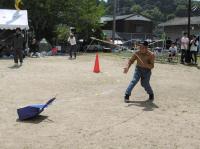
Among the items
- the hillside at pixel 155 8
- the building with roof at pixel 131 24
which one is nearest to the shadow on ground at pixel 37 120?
the building with roof at pixel 131 24

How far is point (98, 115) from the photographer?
9.85m

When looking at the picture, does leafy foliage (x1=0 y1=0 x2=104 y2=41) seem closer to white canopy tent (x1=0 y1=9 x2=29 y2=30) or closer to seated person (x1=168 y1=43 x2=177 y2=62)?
white canopy tent (x1=0 y1=9 x2=29 y2=30)

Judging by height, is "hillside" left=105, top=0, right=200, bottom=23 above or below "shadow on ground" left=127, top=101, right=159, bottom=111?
above

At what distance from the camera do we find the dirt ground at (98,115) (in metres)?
7.70

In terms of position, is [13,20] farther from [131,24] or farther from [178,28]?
[131,24]

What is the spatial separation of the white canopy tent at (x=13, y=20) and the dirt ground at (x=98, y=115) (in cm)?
1247

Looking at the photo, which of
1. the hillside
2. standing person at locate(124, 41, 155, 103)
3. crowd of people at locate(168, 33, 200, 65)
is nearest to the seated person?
crowd of people at locate(168, 33, 200, 65)

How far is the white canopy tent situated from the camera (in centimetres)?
2877

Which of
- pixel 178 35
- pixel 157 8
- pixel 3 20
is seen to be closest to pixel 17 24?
pixel 3 20

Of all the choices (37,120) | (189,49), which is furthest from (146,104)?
(189,49)

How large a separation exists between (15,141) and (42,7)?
103 ft

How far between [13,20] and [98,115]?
2089cm

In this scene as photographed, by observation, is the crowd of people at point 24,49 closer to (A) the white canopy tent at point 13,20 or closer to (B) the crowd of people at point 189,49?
(A) the white canopy tent at point 13,20

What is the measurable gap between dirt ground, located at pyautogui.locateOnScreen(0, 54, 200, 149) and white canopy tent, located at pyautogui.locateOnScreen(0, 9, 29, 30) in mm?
12473
